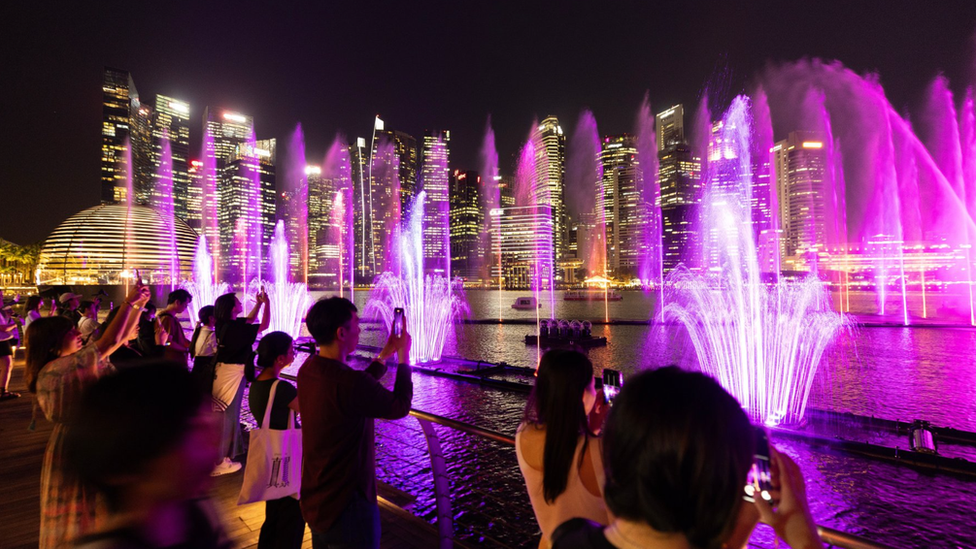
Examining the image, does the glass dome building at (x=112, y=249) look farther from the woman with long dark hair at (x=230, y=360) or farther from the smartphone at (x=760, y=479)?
the smartphone at (x=760, y=479)

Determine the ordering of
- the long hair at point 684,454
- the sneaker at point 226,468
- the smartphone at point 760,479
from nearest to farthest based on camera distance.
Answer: the long hair at point 684,454
the smartphone at point 760,479
the sneaker at point 226,468

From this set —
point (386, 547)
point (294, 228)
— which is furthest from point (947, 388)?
point (294, 228)

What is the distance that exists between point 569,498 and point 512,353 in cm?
2260

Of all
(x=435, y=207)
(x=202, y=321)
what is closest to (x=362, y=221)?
(x=435, y=207)

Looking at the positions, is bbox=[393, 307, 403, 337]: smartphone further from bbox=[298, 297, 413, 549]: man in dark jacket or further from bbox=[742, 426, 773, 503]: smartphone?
bbox=[742, 426, 773, 503]: smartphone

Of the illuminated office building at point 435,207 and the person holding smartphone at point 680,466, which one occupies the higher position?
the illuminated office building at point 435,207

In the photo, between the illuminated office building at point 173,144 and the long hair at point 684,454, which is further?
the illuminated office building at point 173,144

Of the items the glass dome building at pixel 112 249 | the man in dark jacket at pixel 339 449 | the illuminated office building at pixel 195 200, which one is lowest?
the man in dark jacket at pixel 339 449

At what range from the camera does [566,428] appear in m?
1.93

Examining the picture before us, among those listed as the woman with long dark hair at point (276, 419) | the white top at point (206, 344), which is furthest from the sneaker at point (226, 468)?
the woman with long dark hair at point (276, 419)

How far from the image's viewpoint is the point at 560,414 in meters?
1.95

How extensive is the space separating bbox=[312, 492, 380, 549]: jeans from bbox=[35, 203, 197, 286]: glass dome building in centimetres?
10075

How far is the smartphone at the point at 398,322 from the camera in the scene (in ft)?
10.4

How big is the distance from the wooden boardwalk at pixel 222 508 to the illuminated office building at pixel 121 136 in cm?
12280
